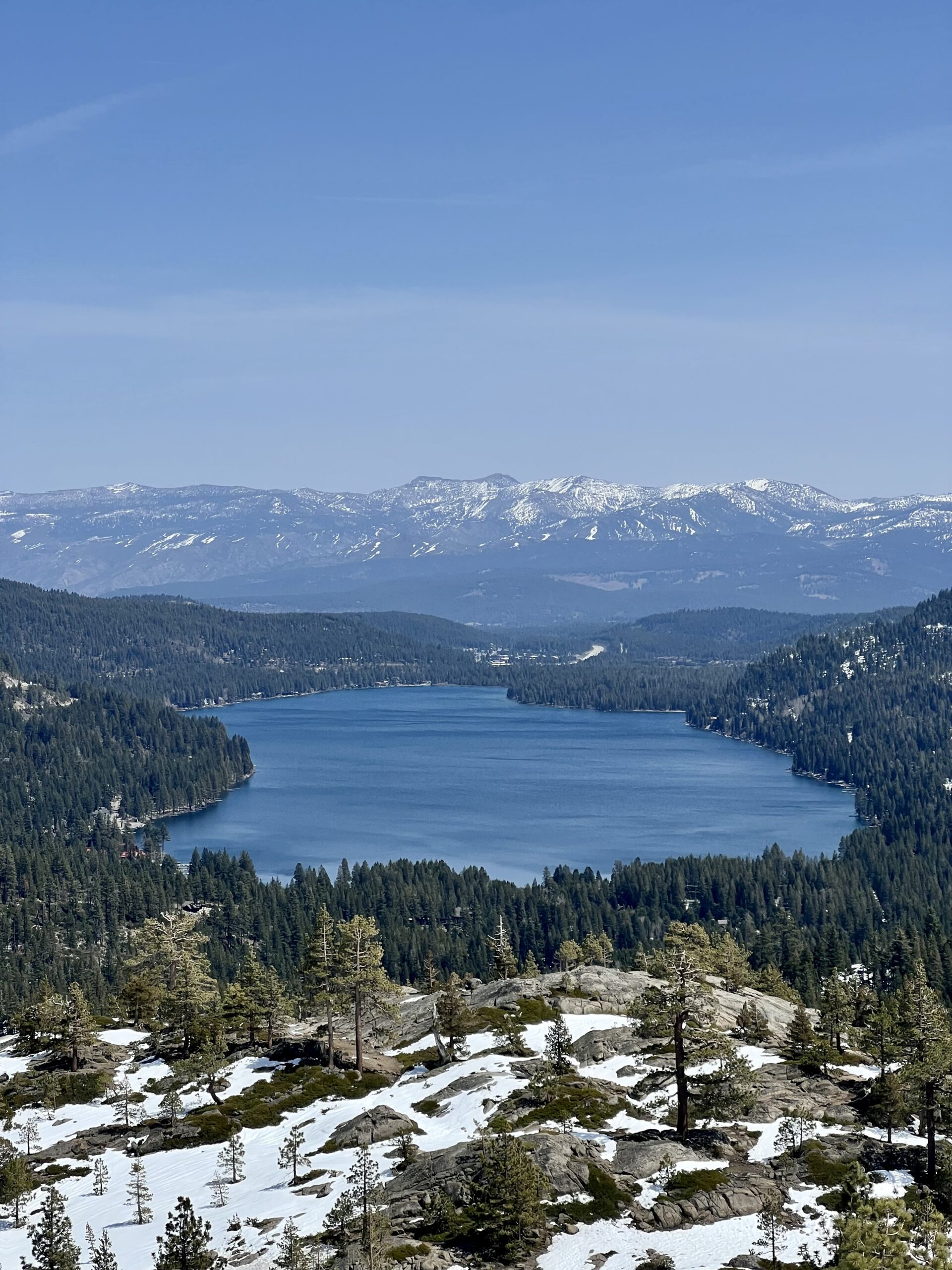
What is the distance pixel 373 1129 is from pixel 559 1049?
11990 mm

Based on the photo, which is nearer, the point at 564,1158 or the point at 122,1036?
the point at 564,1158

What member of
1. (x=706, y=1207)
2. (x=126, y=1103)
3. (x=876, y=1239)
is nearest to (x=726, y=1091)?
(x=706, y=1207)

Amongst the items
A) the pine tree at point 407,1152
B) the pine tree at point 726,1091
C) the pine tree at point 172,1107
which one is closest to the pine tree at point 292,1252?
the pine tree at point 407,1152

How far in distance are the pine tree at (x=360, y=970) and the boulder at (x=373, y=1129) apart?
10083mm

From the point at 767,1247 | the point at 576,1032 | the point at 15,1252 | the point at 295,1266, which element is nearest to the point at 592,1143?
the point at 767,1247

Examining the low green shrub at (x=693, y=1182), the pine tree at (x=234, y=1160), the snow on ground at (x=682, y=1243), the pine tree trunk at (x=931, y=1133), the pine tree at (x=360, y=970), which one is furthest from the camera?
the pine tree at (x=360, y=970)

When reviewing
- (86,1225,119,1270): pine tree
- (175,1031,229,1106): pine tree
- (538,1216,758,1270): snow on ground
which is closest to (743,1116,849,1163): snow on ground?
(538,1216,758,1270): snow on ground

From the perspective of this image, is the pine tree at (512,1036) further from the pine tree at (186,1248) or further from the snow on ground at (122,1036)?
the snow on ground at (122,1036)

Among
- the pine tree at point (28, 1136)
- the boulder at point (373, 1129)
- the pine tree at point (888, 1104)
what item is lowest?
the pine tree at point (28, 1136)

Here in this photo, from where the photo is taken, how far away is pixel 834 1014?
8225 cm

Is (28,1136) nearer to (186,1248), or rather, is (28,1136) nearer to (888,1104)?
(186,1248)

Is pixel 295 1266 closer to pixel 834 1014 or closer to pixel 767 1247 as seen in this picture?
pixel 767 1247

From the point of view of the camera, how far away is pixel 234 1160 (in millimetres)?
66875

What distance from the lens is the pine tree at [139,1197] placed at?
63500 mm
